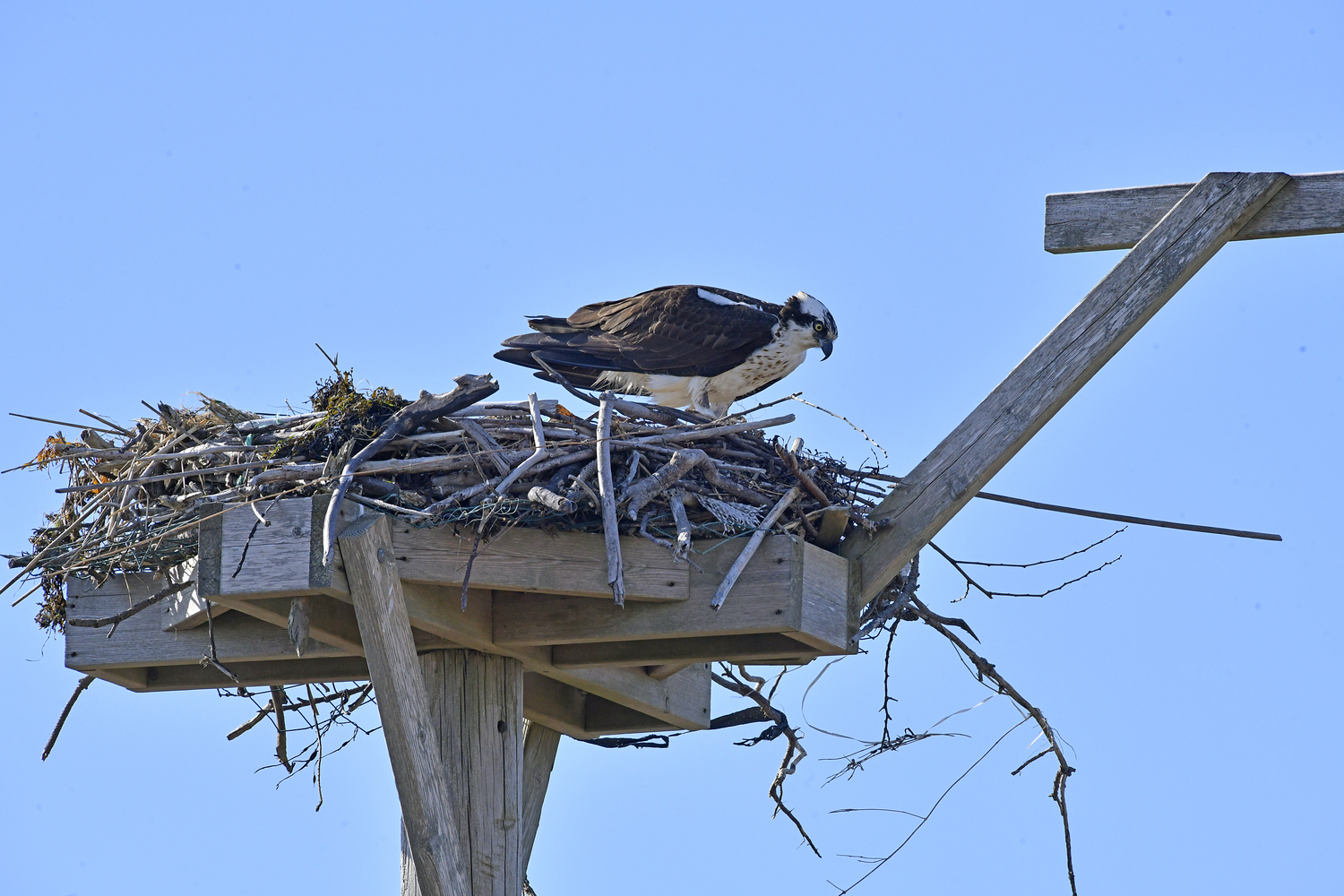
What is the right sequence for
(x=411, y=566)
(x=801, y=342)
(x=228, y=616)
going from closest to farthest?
(x=411, y=566)
(x=228, y=616)
(x=801, y=342)

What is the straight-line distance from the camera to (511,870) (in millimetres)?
4711

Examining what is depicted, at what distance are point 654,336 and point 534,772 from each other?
2.41 metres

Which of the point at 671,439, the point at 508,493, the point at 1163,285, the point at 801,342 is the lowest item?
the point at 508,493

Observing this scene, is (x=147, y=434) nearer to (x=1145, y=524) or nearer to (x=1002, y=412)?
(x=1002, y=412)

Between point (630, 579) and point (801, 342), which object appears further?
point (801, 342)

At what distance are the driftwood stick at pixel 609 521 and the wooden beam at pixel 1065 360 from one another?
89 cm

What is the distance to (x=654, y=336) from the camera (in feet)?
23.5

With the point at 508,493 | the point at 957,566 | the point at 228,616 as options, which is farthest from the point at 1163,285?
the point at 228,616

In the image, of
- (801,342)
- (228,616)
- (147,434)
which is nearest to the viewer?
(228,616)


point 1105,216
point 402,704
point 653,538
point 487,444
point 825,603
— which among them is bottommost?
point 402,704

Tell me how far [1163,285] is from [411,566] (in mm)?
2324

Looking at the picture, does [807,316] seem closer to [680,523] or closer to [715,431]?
[715,431]

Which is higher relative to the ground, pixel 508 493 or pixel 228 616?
pixel 508 493

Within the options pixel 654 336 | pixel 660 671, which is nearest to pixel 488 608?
pixel 660 671
